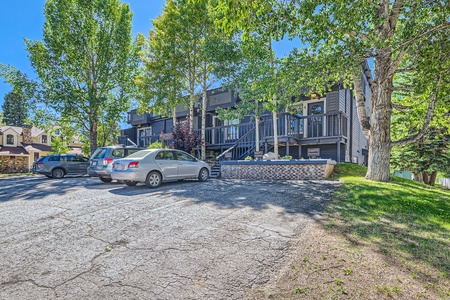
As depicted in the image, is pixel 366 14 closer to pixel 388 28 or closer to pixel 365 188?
pixel 388 28

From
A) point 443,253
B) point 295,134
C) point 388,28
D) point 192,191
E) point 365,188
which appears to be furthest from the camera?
point 295,134

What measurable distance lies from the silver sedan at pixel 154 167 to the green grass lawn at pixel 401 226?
18.3ft

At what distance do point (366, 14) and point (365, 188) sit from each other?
18.5ft

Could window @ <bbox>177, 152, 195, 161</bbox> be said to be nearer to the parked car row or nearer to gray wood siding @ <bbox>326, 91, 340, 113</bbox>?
the parked car row

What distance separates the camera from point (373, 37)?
6.41m

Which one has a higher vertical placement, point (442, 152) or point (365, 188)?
point (442, 152)

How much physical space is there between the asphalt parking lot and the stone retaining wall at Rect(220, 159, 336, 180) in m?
3.74

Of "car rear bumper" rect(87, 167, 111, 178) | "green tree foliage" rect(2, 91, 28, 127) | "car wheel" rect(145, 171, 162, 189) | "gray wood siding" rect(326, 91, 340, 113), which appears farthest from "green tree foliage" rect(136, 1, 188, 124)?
"green tree foliage" rect(2, 91, 28, 127)

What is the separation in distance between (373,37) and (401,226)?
15.4 ft

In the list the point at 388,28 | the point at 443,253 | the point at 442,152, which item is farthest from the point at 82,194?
the point at 442,152

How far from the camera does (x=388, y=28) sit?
8562mm

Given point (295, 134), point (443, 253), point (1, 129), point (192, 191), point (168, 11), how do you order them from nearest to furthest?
1. point (443, 253)
2. point (192, 191)
3. point (295, 134)
4. point (168, 11)
5. point (1, 129)

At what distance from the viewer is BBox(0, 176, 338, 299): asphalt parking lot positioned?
2652 mm

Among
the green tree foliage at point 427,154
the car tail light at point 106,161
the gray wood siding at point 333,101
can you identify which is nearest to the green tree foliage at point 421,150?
the green tree foliage at point 427,154
